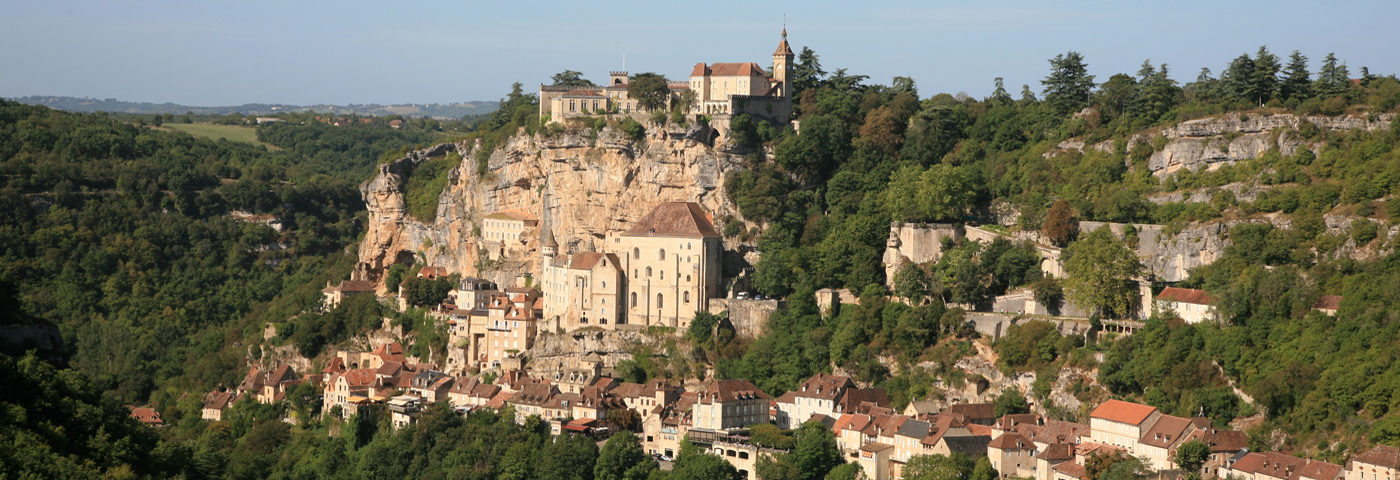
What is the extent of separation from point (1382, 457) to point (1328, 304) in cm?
918

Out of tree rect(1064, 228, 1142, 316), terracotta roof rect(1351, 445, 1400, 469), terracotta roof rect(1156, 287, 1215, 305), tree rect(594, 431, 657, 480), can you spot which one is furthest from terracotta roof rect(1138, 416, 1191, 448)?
tree rect(594, 431, 657, 480)

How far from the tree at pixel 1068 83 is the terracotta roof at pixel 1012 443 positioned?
28228mm

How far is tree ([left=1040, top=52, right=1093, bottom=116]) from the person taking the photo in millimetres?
82625

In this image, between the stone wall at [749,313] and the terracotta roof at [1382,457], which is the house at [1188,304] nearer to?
the terracotta roof at [1382,457]

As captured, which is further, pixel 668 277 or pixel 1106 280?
pixel 668 277

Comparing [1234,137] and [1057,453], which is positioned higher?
[1234,137]

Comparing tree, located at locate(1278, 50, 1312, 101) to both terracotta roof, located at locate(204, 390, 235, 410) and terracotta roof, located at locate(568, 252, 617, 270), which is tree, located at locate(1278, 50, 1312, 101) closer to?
terracotta roof, located at locate(568, 252, 617, 270)

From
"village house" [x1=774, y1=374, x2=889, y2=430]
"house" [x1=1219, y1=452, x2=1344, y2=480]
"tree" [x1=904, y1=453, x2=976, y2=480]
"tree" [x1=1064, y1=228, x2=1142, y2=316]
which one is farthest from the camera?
"village house" [x1=774, y1=374, x2=889, y2=430]

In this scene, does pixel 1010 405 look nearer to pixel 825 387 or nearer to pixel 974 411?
pixel 974 411

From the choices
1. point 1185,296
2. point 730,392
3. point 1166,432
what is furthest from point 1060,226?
point 730,392

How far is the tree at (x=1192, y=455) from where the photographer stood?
2124 inches

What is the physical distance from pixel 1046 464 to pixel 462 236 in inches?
1605

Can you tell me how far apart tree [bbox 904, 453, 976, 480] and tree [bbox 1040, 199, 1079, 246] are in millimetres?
14375

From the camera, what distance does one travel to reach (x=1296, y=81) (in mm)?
74062
